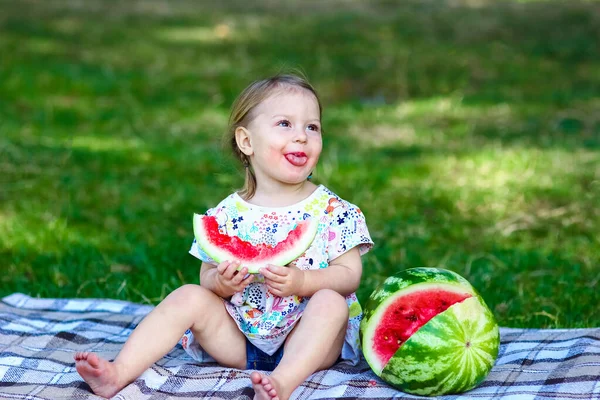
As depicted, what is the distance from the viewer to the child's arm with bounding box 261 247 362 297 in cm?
326

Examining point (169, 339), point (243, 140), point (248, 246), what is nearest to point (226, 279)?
point (248, 246)

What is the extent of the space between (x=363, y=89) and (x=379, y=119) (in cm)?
120

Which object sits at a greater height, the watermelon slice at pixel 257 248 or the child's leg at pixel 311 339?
the watermelon slice at pixel 257 248

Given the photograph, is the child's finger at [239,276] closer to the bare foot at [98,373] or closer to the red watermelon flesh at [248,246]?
the red watermelon flesh at [248,246]

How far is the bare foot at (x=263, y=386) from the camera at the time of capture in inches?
118

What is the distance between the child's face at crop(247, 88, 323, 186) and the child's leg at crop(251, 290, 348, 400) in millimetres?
524

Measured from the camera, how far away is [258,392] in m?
3.05

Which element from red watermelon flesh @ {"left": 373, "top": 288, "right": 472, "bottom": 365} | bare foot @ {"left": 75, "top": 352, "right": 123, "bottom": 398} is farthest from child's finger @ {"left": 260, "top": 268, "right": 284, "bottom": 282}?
bare foot @ {"left": 75, "top": 352, "right": 123, "bottom": 398}

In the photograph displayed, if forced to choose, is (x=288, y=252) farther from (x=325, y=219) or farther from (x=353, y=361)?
(x=353, y=361)

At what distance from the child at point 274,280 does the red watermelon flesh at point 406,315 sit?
0.17 m

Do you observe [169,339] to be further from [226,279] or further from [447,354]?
[447,354]

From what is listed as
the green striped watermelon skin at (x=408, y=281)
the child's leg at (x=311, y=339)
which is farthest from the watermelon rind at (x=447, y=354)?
the child's leg at (x=311, y=339)

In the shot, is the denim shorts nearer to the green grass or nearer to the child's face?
the child's face

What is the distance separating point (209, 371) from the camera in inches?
136
